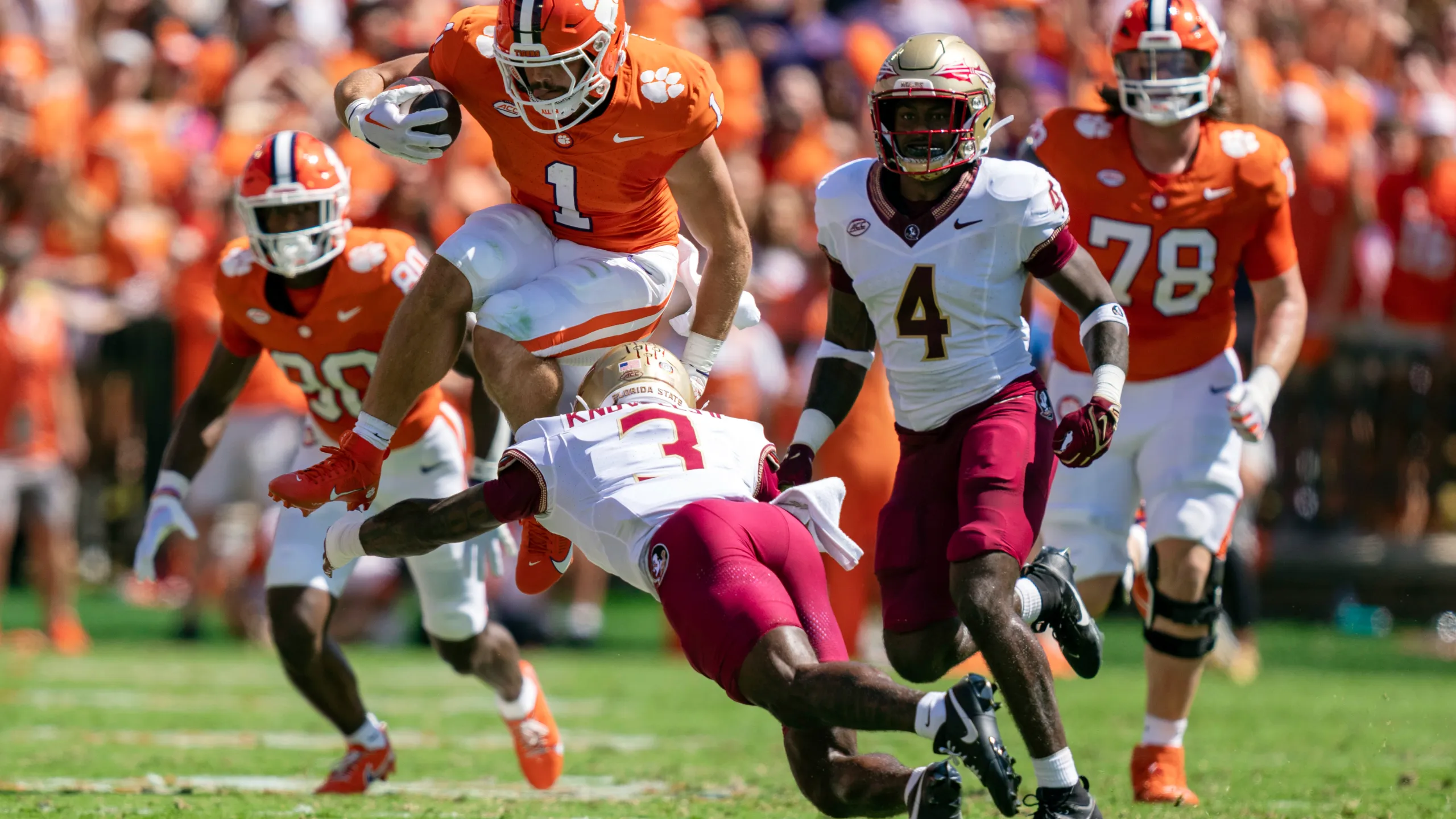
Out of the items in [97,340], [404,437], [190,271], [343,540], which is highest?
[343,540]

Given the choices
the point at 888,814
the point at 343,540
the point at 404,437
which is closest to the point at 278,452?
the point at 404,437

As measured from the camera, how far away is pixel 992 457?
508 centimetres

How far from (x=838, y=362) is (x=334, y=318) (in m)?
1.87

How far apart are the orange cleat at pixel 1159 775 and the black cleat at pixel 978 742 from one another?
1.92 metres

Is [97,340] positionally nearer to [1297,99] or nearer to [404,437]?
[404,437]

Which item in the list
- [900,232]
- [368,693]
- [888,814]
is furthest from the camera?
[368,693]

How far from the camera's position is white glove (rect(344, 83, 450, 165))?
17.7ft

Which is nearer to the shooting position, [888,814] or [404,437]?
[888,814]

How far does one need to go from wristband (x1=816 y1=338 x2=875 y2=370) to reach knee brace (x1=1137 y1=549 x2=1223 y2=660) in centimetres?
126

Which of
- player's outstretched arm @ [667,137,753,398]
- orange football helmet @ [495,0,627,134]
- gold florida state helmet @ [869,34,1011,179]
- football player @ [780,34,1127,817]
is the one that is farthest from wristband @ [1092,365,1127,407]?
orange football helmet @ [495,0,627,134]

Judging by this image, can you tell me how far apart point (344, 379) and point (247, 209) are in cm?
68

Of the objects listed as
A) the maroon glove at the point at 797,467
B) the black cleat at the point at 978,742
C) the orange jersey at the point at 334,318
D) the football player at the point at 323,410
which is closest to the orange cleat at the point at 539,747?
the football player at the point at 323,410

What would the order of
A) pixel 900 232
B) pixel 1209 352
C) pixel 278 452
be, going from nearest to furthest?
pixel 900 232 → pixel 1209 352 → pixel 278 452

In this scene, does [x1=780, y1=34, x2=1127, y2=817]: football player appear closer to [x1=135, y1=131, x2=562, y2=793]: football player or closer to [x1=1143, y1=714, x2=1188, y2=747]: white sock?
[x1=1143, y1=714, x2=1188, y2=747]: white sock
